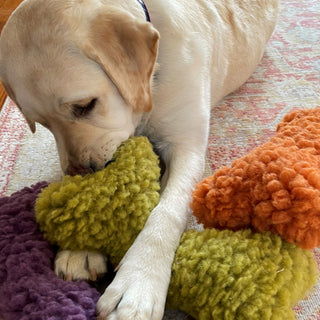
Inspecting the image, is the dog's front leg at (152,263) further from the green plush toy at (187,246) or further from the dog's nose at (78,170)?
the dog's nose at (78,170)

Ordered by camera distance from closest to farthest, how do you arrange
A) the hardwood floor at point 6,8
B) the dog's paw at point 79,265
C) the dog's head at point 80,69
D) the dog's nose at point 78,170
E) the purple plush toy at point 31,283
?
1. the purple plush toy at point 31,283
2. the dog's paw at point 79,265
3. the dog's head at point 80,69
4. the dog's nose at point 78,170
5. the hardwood floor at point 6,8

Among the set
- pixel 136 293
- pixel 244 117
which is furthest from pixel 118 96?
pixel 244 117

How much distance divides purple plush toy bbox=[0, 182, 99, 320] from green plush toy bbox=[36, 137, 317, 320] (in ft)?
0.22

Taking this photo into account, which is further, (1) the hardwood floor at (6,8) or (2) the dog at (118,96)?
(1) the hardwood floor at (6,8)

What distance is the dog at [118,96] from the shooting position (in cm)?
125

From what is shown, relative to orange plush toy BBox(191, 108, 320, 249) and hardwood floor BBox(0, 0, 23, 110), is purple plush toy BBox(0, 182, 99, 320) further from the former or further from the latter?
hardwood floor BBox(0, 0, 23, 110)

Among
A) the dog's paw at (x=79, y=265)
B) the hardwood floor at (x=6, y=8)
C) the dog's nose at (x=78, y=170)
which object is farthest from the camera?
the hardwood floor at (x=6, y=8)

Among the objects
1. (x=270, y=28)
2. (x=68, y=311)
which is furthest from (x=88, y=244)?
(x=270, y=28)

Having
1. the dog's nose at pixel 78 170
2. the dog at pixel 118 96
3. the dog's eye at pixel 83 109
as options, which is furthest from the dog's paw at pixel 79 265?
the dog's eye at pixel 83 109

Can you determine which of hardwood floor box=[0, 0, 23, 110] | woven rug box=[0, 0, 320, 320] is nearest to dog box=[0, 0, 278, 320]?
woven rug box=[0, 0, 320, 320]

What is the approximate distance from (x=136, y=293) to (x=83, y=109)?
0.66m

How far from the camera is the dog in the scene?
1.25 meters

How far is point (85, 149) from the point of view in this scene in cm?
150

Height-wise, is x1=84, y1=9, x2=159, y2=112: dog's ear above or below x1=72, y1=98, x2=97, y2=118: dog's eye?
above
